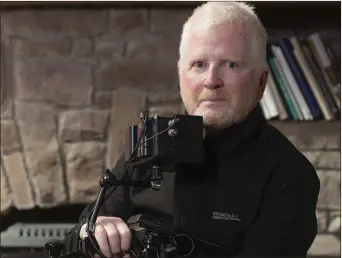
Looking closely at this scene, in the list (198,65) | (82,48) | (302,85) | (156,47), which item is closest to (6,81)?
(82,48)

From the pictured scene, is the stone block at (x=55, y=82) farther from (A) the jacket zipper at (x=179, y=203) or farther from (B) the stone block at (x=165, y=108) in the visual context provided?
(A) the jacket zipper at (x=179, y=203)

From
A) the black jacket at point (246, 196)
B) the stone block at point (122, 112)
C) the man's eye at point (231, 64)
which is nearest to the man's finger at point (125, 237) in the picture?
the black jacket at point (246, 196)

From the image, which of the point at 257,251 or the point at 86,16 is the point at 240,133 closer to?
the point at 257,251

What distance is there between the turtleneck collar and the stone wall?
0.99 meters

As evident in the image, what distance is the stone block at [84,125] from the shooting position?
6.26 feet

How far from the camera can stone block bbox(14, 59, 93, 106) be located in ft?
6.22

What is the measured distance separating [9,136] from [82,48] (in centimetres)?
42

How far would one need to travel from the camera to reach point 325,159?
1916 mm

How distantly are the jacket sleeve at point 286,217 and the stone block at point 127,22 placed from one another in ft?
3.87

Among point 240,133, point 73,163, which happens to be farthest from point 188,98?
point 73,163

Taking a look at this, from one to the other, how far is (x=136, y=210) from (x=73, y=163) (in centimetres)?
99

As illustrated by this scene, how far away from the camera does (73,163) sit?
6.31ft

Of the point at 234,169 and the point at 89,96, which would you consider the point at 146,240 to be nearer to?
the point at 234,169

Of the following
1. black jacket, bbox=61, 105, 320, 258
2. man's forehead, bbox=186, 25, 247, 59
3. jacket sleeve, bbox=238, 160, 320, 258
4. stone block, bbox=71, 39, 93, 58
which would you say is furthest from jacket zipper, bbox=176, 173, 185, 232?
stone block, bbox=71, 39, 93, 58
